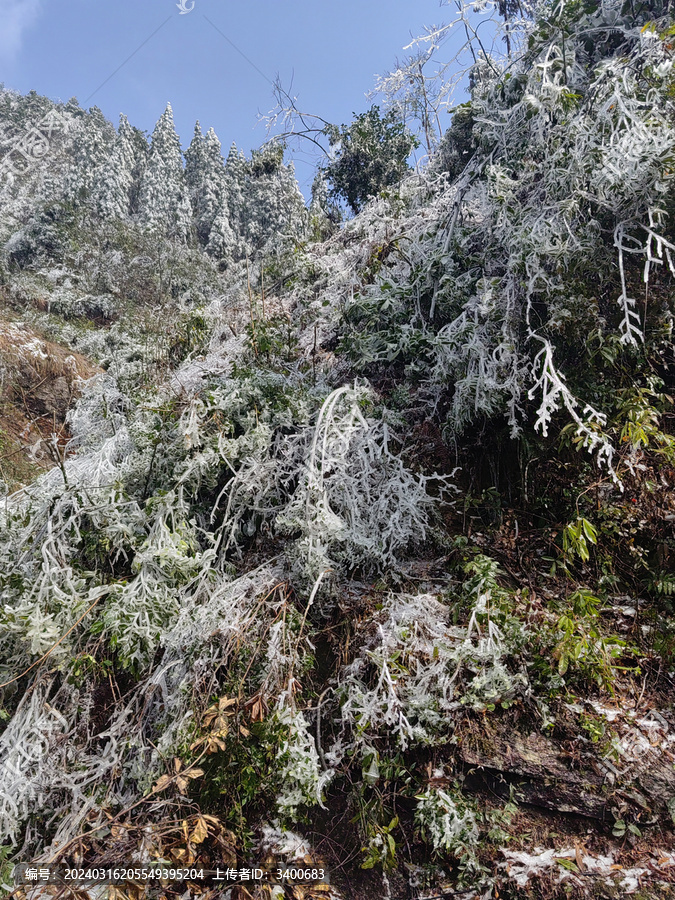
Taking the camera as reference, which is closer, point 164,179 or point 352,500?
point 352,500

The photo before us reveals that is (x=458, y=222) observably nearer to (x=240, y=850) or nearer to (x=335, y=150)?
(x=240, y=850)

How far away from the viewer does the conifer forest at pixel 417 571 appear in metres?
1.72

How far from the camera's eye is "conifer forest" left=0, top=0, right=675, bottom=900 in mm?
1724

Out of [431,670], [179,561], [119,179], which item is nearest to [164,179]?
[119,179]

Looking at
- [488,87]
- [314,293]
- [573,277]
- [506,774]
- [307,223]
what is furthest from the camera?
Answer: [307,223]

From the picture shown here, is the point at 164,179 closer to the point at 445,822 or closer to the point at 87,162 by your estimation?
the point at 87,162

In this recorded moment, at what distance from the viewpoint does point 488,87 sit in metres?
3.27

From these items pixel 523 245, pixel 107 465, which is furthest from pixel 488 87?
pixel 107 465

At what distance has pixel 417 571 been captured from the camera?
2.42 m

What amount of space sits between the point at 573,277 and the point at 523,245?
301 millimetres

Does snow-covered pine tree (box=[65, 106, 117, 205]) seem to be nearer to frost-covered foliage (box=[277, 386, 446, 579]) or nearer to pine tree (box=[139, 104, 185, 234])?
pine tree (box=[139, 104, 185, 234])

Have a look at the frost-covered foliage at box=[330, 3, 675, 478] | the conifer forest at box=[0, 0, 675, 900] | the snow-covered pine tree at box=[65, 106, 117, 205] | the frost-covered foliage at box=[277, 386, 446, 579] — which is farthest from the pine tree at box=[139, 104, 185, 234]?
the frost-covered foliage at box=[277, 386, 446, 579]

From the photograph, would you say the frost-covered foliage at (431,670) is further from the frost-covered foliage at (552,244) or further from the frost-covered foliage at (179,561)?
the frost-covered foliage at (552,244)

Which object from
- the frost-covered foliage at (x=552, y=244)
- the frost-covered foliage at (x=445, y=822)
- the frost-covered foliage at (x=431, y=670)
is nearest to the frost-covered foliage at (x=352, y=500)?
the frost-covered foliage at (x=431, y=670)
